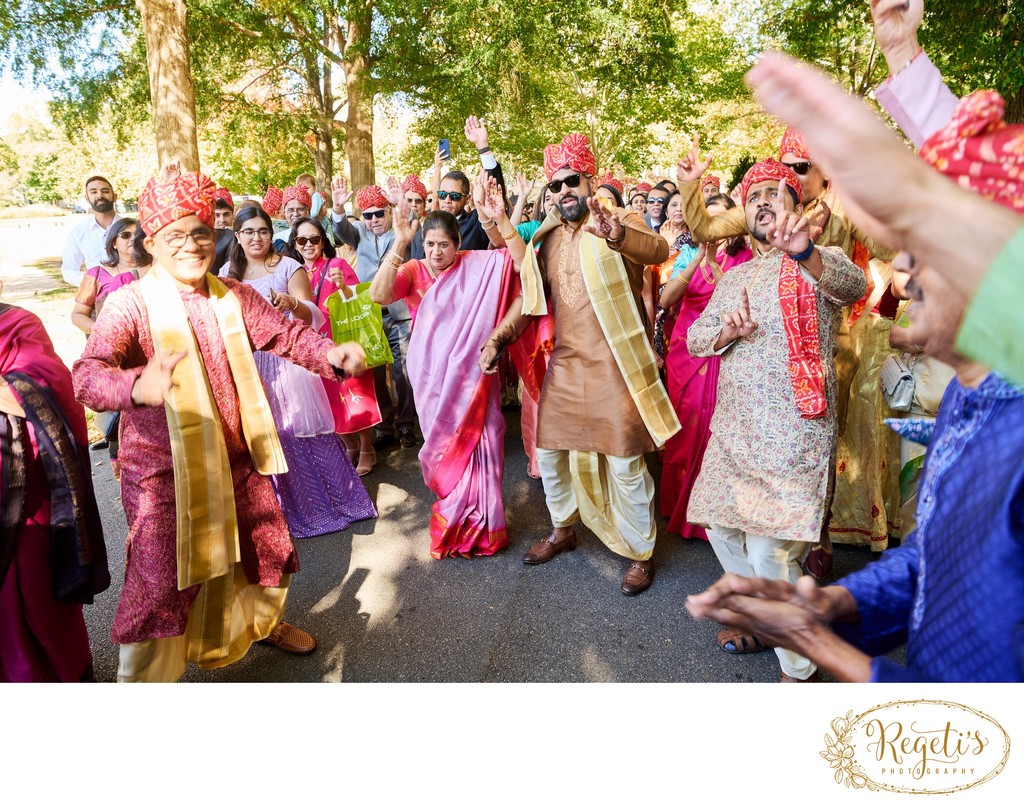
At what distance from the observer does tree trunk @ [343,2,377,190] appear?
34.1 feet

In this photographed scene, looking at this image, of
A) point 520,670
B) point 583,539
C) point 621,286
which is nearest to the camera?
point 520,670

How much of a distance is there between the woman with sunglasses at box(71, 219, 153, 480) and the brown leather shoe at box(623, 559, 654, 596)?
132 inches

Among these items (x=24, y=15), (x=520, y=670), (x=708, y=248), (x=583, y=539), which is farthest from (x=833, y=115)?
(x=24, y=15)

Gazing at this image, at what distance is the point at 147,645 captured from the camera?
7.30ft

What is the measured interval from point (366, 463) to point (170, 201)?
3112 mm

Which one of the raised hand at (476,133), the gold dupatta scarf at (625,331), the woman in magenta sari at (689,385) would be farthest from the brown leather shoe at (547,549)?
the raised hand at (476,133)

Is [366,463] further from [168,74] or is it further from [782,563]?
[168,74]

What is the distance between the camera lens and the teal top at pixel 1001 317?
1.95ft

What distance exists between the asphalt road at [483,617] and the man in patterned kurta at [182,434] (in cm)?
61

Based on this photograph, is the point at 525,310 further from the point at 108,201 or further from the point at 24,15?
the point at 24,15

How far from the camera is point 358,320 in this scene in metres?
4.61

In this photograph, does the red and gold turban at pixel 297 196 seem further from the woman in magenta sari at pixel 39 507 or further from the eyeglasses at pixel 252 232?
the woman in magenta sari at pixel 39 507

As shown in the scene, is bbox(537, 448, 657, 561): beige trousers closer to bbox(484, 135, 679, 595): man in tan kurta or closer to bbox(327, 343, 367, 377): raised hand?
bbox(484, 135, 679, 595): man in tan kurta
